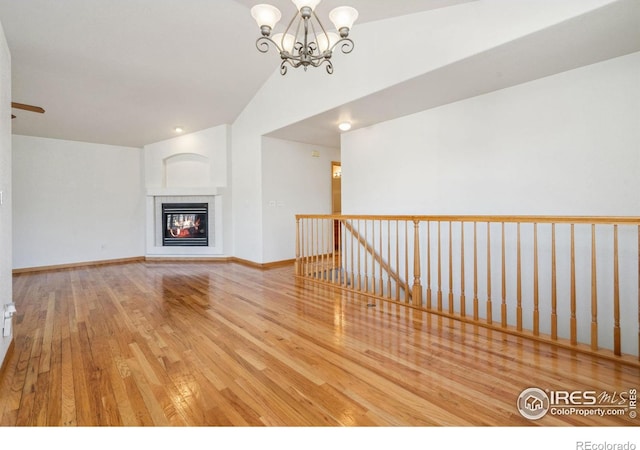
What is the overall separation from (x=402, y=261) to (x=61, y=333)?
4.15 m

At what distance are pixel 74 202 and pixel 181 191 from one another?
207cm

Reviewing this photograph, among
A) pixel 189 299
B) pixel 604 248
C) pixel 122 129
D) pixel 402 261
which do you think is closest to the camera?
pixel 604 248

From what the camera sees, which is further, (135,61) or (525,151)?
(135,61)

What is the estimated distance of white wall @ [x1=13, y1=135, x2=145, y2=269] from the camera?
5.67 metres

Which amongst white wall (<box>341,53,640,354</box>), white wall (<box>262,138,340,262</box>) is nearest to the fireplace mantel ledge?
white wall (<box>262,138,340,262</box>)

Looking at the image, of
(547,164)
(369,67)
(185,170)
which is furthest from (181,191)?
(547,164)

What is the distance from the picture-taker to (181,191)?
6461 millimetres

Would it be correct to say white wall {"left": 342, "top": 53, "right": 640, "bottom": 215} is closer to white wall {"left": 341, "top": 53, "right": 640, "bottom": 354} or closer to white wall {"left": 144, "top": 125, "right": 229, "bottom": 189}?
white wall {"left": 341, "top": 53, "right": 640, "bottom": 354}

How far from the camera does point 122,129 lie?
583cm

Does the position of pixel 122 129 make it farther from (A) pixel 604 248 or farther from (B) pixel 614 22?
(A) pixel 604 248

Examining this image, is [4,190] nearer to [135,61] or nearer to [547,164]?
[135,61]

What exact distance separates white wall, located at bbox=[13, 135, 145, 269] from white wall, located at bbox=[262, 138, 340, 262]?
3.35m

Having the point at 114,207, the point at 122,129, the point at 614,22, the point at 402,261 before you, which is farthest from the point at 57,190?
the point at 614,22
